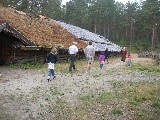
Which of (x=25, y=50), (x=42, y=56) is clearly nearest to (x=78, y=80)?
(x=25, y=50)

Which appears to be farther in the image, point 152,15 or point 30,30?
point 152,15

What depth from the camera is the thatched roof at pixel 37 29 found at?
28.6m

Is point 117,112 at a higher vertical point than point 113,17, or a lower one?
lower

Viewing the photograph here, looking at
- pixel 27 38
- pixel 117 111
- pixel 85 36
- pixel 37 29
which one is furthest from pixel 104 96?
pixel 85 36

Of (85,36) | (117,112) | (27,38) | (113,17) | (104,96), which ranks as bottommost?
(117,112)

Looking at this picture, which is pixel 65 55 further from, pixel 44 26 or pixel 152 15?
pixel 152 15

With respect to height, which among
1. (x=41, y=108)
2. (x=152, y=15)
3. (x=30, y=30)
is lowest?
(x=41, y=108)

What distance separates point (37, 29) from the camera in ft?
106

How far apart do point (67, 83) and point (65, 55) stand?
57.0ft

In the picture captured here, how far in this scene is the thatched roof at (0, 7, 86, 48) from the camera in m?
28.6

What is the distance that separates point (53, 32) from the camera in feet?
116

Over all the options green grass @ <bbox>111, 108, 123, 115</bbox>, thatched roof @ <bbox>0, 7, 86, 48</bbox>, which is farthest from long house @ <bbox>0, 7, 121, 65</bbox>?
green grass @ <bbox>111, 108, 123, 115</bbox>

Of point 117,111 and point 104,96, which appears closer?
point 117,111

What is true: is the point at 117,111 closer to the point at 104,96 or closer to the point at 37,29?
the point at 104,96
